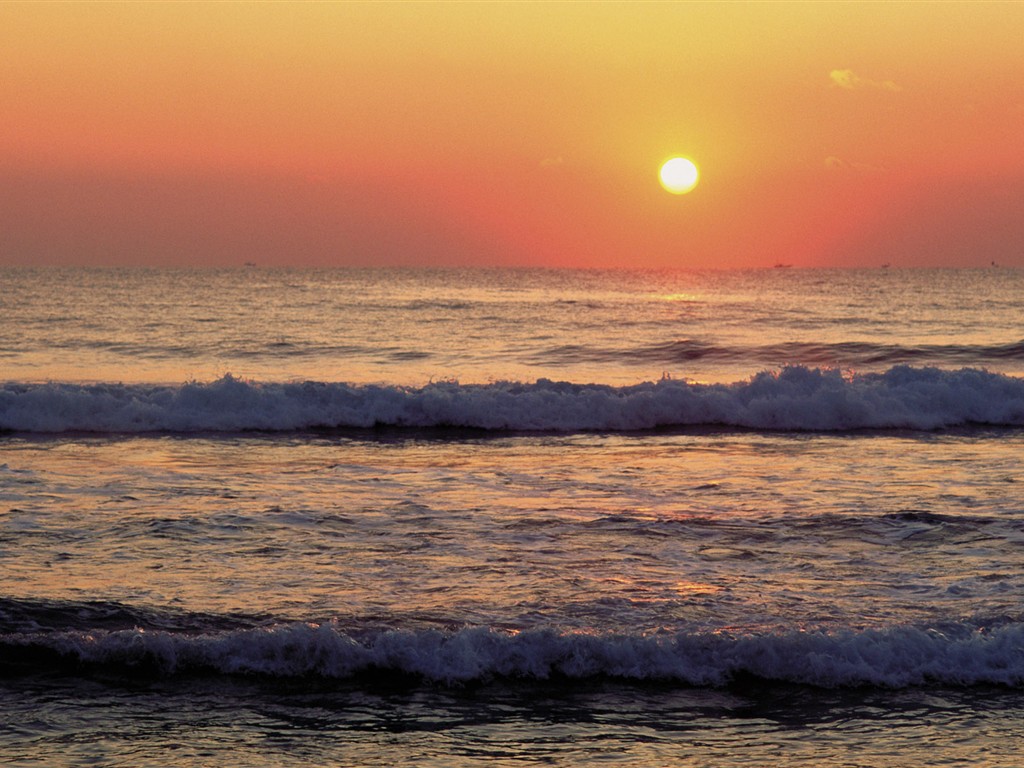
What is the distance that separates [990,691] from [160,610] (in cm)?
657

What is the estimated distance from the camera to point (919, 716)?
7668mm

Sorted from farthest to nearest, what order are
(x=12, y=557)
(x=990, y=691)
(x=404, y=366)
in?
1. (x=404, y=366)
2. (x=12, y=557)
3. (x=990, y=691)

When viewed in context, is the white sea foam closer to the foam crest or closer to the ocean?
the ocean

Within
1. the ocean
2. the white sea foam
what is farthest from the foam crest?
the white sea foam

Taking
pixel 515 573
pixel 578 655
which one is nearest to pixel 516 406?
pixel 515 573

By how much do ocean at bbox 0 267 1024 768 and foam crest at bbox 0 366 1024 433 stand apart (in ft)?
0.28

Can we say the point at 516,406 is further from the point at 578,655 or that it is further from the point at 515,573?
the point at 578,655

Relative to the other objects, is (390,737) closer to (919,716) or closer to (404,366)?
(919,716)

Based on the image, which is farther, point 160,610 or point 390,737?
point 160,610

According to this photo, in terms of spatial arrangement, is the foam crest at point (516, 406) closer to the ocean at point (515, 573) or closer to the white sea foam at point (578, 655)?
the ocean at point (515, 573)

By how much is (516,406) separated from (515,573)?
13.5 m

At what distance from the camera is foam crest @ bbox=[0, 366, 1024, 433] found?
23078mm

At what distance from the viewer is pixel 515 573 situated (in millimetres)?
10773

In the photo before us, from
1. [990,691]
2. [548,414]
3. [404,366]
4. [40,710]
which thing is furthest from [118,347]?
[990,691]
